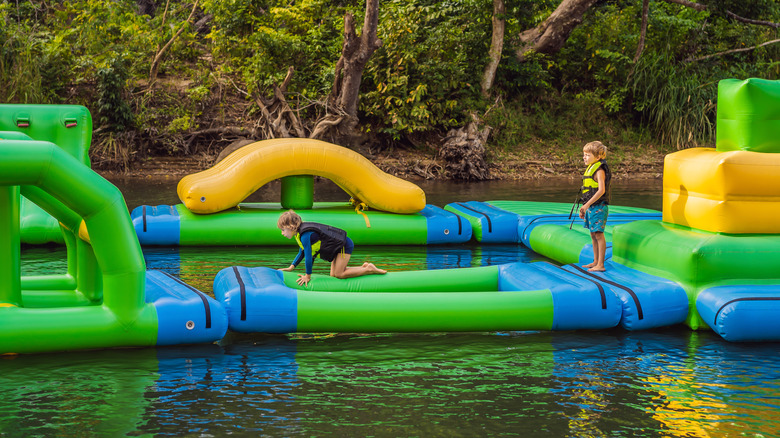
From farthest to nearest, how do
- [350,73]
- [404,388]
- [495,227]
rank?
[350,73] < [495,227] < [404,388]

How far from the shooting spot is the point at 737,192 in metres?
5.59

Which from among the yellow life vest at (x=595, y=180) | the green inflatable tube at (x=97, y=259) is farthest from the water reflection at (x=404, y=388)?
the yellow life vest at (x=595, y=180)

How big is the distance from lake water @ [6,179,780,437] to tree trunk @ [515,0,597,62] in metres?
13.6

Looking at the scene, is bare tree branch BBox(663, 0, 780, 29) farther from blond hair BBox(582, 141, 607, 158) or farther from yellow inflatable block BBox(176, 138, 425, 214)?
blond hair BBox(582, 141, 607, 158)

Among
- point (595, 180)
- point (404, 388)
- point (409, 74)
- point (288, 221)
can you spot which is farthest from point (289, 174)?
point (409, 74)

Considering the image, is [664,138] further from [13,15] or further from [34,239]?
[13,15]

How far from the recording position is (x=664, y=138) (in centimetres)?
1856

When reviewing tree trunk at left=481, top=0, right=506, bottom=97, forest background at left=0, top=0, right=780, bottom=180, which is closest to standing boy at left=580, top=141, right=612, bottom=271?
forest background at left=0, top=0, right=780, bottom=180

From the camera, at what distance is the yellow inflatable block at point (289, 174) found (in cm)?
866

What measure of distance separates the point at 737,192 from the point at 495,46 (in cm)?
1307

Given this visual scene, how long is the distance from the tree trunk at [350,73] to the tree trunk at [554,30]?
4867 millimetres

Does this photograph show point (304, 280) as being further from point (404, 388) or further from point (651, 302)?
point (651, 302)

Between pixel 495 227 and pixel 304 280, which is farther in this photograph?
pixel 495 227

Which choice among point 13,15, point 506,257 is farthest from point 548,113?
point 13,15
